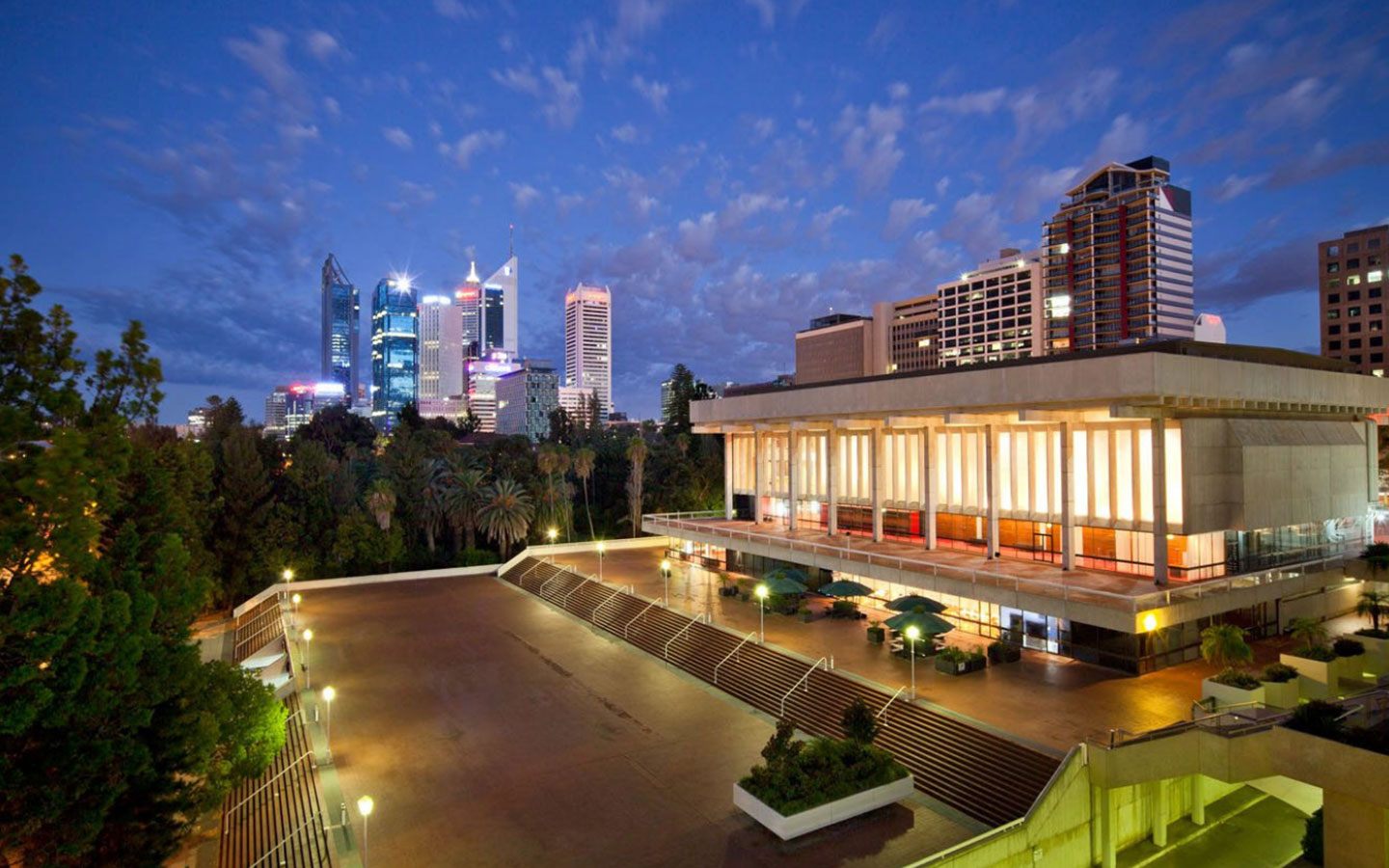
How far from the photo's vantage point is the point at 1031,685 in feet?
71.2

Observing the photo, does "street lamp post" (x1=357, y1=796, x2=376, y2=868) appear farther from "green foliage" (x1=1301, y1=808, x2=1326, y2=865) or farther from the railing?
"green foliage" (x1=1301, y1=808, x2=1326, y2=865)

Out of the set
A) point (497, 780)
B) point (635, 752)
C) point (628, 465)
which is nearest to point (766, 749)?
point (635, 752)

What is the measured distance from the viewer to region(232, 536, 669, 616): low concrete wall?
42531 millimetres

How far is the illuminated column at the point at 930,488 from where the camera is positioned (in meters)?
32.9

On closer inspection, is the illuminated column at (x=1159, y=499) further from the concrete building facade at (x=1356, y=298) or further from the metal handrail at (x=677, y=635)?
the concrete building facade at (x=1356, y=298)

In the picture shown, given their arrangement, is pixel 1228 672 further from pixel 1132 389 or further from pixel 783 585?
pixel 783 585

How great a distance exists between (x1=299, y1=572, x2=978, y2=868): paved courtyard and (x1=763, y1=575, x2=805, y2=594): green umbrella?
5.49m

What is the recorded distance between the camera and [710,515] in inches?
1986

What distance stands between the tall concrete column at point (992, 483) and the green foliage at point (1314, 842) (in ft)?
43.9

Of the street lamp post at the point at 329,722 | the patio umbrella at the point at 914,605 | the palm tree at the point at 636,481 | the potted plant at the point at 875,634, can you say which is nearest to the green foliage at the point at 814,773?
the patio umbrella at the point at 914,605

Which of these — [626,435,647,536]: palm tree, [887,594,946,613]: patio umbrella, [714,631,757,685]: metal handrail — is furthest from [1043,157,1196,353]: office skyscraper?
[714,631,757,685]: metal handrail

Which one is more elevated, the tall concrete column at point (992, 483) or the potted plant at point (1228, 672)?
the tall concrete column at point (992, 483)

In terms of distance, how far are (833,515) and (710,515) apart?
13774mm

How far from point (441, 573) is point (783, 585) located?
27556 mm
